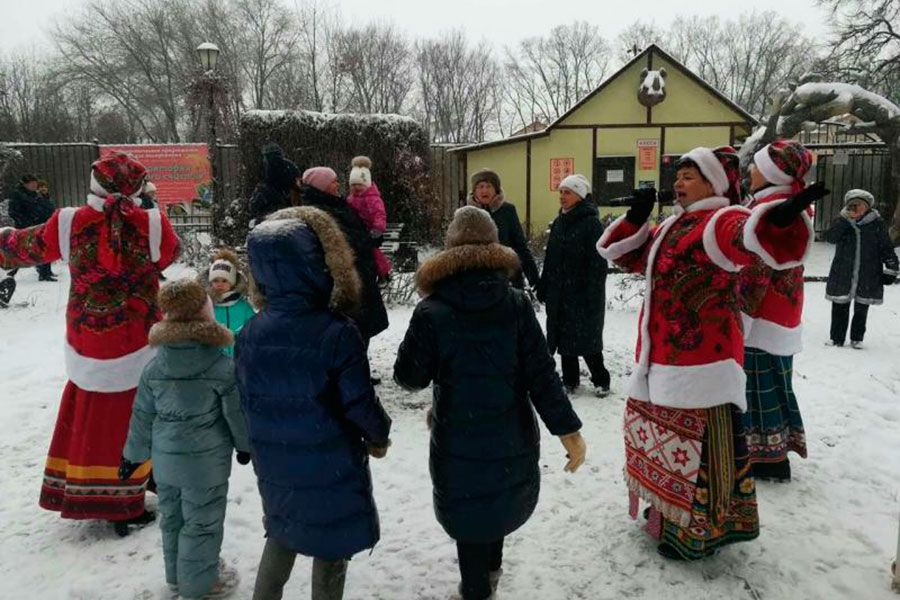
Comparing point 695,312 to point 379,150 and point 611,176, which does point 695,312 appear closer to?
point 379,150

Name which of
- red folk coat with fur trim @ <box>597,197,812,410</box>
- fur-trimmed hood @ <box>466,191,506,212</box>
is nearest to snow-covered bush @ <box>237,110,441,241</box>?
fur-trimmed hood @ <box>466,191,506,212</box>

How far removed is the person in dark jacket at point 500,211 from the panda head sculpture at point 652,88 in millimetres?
11491

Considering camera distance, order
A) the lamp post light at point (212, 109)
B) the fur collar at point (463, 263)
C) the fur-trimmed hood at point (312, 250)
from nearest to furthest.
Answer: the fur-trimmed hood at point (312, 250)
the fur collar at point (463, 263)
the lamp post light at point (212, 109)

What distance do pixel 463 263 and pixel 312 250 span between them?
0.56 metres

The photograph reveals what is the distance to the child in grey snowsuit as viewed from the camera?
8.57 ft

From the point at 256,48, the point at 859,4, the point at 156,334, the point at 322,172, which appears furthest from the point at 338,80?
the point at 156,334

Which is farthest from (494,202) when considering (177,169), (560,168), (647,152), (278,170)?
(177,169)

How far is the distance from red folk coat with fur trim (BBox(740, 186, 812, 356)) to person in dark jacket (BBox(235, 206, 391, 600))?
95.2 inches

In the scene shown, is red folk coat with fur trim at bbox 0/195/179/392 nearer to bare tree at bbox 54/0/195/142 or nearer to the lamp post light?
the lamp post light

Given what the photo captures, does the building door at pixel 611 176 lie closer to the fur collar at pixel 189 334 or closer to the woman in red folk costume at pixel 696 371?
the woman in red folk costume at pixel 696 371

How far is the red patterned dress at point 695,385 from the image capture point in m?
2.74

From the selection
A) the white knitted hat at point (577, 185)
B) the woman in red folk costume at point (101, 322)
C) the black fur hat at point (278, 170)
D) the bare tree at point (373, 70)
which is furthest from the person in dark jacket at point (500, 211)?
the bare tree at point (373, 70)

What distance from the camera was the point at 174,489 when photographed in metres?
2.68

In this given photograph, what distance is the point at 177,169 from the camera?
16.2m
